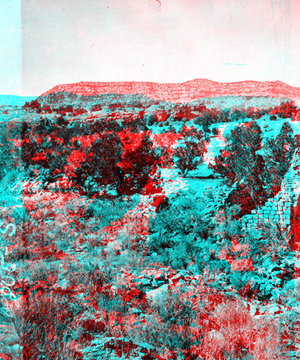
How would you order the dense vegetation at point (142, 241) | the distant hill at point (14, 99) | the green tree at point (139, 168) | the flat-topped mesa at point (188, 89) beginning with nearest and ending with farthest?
the dense vegetation at point (142, 241) < the flat-topped mesa at point (188, 89) < the distant hill at point (14, 99) < the green tree at point (139, 168)

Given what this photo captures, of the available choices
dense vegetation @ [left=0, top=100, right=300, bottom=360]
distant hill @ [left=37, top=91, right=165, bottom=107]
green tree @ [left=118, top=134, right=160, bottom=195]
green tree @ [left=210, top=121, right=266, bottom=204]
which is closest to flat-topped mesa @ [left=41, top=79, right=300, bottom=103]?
distant hill @ [left=37, top=91, right=165, bottom=107]

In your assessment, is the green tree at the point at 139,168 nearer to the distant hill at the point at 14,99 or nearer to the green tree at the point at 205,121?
the green tree at the point at 205,121

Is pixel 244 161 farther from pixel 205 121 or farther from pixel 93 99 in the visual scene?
pixel 93 99

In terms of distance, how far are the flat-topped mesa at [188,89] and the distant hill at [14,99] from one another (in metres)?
0.29

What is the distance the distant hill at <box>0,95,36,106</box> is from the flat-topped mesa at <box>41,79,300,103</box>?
0.95ft

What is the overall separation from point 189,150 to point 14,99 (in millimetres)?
2296

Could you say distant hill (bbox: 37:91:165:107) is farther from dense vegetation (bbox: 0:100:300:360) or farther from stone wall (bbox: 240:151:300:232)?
stone wall (bbox: 240:151:300:232)

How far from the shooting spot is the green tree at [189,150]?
2.48 metres

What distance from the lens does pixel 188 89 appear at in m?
2.32

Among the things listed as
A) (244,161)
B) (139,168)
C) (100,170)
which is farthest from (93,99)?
(244,161)

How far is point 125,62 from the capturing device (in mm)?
2281

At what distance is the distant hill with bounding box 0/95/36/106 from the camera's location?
7.86 ft

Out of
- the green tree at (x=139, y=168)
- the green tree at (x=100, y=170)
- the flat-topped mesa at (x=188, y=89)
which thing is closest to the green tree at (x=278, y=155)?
the flat-topped mesa at (x=188, y=89)

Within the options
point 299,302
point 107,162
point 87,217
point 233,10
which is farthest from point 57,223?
point 233,10
